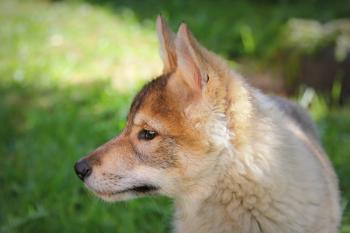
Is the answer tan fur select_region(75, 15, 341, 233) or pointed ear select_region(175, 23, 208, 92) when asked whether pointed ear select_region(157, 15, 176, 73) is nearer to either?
tan fur select_region(75, 15, 341, 233)

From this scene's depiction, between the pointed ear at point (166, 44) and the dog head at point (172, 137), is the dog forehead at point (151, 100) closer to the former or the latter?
the dog head at point (172, 137)

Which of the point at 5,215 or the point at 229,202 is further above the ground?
the point at 229,202

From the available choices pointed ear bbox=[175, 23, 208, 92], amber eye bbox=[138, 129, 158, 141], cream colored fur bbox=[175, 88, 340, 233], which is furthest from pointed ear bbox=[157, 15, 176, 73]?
cream colored fur bbox=[175, 88, 340, 233]

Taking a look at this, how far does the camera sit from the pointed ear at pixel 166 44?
3.45m

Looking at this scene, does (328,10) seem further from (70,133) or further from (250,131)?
(250,131)

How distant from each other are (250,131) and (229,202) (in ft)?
1.21

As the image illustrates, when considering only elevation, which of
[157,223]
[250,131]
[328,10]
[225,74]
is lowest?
[157,223]

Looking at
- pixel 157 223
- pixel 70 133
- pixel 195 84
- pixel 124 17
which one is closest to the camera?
pixel 195 84

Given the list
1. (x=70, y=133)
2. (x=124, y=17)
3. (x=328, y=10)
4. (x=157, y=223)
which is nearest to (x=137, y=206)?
(x=157, y=223)

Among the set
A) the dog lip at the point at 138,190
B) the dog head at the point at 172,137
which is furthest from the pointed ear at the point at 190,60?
the dog lip at the point at 138,190

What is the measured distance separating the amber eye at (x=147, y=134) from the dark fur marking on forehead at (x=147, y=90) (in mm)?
123

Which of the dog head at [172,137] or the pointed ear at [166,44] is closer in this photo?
the dog head at [172,137]

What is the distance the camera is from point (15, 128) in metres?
6.04

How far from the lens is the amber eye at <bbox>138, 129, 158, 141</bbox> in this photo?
3.23 m
